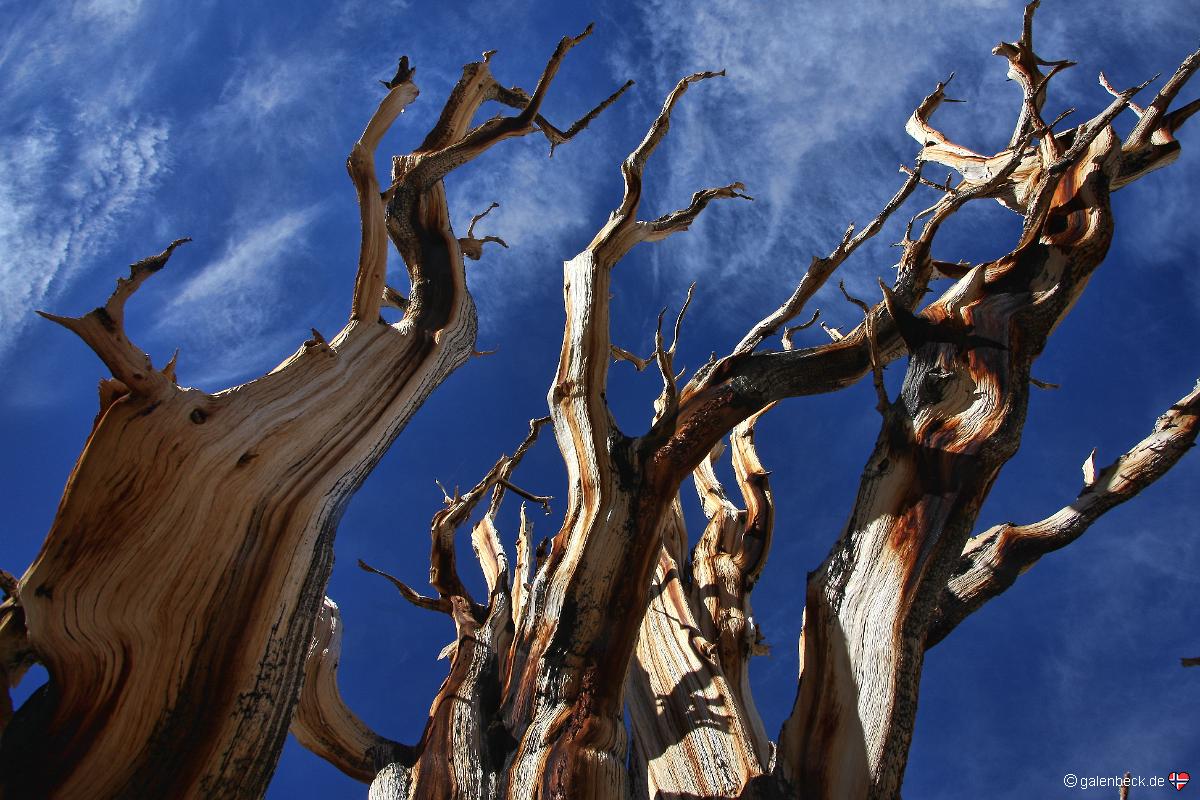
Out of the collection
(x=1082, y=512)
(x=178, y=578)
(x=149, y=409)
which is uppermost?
(x=1082, y=512)

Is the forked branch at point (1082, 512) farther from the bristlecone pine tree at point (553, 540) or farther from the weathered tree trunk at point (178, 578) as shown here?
the weathered tree trunk at point (178, 578)

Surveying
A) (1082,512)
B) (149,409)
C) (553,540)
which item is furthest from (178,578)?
(1082,512)

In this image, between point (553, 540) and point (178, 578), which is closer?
point (178, 578)

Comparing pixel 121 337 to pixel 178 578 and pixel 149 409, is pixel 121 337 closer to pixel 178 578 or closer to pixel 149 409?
pixel 149 409

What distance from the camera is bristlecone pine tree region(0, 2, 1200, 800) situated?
1659 millimetres

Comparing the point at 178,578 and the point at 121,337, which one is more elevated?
the point at 121,337

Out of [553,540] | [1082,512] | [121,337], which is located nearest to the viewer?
[121,337]

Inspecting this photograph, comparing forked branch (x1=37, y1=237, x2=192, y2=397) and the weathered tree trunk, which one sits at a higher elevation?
forked branch (x1=37, y1=237, x2=192, y2=397)

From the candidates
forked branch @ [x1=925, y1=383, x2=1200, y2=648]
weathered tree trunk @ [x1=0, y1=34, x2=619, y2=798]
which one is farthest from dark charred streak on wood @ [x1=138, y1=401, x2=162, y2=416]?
forked branch @ [x1=925, y1=383, x2=1200, y2=648]

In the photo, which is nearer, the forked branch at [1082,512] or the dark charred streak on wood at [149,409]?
the dark charred streak on wood at [149,409]

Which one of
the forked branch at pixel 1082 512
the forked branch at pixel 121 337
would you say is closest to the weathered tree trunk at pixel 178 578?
the forked branch at pixel 121 337

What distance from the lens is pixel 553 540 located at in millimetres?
2344

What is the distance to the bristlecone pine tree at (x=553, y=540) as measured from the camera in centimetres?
166

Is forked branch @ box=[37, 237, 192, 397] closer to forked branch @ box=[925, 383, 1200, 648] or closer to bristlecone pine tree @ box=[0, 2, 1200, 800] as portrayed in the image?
bristlecone pine tree @ box=[0, 2, 1200, 800]
